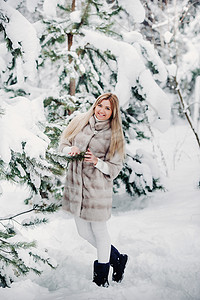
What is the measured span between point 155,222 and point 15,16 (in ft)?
10.1

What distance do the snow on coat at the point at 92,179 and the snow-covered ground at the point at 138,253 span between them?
27.4 inches

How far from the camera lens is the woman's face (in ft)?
7.47

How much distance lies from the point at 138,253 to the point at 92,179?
4.24 feet

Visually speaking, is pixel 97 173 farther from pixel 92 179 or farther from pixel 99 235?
pixel 99 235

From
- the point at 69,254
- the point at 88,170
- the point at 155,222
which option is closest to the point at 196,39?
the point at 155,222

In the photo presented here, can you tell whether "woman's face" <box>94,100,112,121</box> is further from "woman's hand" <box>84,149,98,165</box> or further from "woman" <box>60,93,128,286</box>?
"woman's hand" <box>84,149,98,165</box>

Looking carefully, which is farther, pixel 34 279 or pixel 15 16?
pixel 34 279

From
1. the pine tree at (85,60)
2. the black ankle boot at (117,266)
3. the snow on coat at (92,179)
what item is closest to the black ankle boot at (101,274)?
the black ankle boot at (117,266)

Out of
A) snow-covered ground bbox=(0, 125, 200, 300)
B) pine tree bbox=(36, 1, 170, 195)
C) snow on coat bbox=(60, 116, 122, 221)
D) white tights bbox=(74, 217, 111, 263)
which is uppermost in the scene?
pine tree bbox=(36, 1, 170, 195)

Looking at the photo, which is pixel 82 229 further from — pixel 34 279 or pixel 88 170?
pixel 34 279

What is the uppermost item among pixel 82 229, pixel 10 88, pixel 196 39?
pixel 196 39

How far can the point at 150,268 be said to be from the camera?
8.71 ft

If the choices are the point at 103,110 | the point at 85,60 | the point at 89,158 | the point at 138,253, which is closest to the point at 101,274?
the point at 138,253

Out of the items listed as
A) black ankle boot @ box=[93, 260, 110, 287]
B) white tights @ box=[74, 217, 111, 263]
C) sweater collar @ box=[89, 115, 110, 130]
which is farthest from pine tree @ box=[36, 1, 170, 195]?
black ankle boot @ box=[93, 260, 110, 287]
